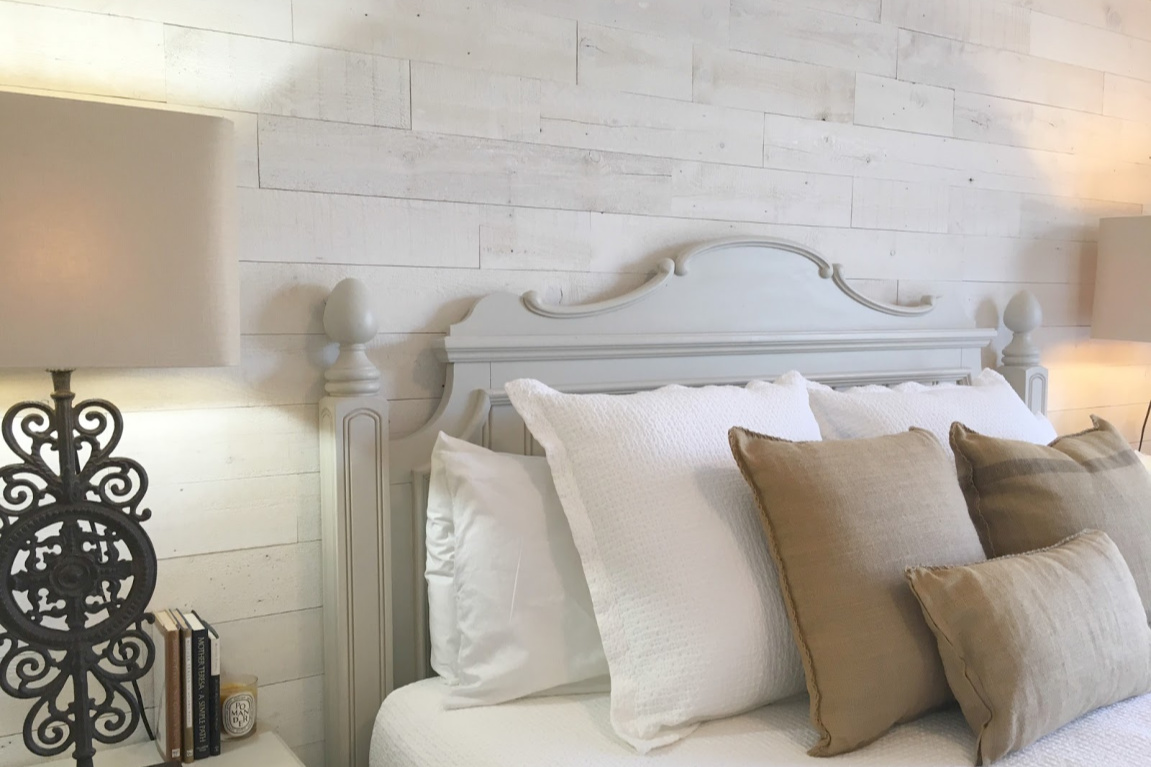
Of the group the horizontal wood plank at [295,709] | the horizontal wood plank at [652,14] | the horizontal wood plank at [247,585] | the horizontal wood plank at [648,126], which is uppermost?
the horizontal wood plank at [652,14]

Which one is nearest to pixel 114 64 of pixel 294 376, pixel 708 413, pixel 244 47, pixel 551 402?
pixel 244 47

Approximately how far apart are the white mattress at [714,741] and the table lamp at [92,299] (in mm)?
426

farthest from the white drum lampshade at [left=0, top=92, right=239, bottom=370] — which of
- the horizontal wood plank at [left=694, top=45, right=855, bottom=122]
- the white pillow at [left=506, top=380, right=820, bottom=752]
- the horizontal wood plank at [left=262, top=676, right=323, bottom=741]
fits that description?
the horizontal wood plank at [left=694, top=45, right=855, bottom=122]

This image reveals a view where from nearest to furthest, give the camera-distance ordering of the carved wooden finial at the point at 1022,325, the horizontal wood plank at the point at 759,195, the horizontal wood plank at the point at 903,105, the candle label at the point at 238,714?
1. the candle label at the point at 238,714
2. the horizontal wood plank at the point at 759,195
3. the horizontal wood plank at the point at 903,105
4. the carved wooden finial at the point at 1022,325

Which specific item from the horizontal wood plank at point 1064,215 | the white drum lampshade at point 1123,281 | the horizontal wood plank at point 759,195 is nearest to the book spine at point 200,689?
the horizontal wood plank at point 759,195

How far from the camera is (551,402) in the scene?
156 cm

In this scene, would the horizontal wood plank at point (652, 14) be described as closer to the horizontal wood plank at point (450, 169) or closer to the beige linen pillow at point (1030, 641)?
the horizontal wood plank at point (450, 169)

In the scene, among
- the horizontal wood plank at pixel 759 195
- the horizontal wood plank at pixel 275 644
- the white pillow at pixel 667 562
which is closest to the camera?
the white pillow at pixel 667 562

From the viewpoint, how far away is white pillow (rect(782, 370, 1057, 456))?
1.77 metres

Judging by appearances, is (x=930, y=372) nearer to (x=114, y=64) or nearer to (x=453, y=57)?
(x=453, y=57)

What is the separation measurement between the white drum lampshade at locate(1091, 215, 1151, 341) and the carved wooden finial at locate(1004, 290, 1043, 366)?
0.86 ft

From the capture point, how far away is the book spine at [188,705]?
4.67 feet

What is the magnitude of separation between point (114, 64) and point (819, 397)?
4.31 feet

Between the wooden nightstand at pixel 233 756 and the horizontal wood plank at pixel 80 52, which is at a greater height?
the horizontal wood plank at pixel 80 52
